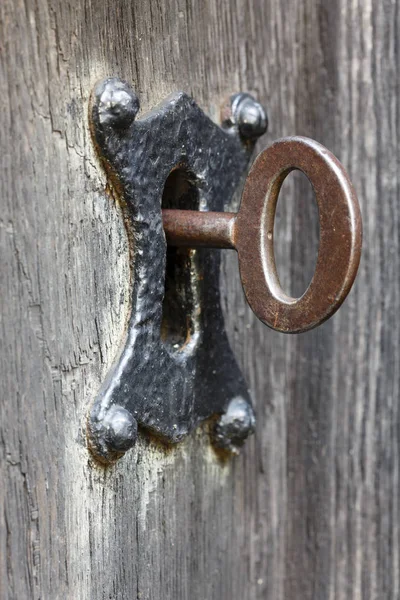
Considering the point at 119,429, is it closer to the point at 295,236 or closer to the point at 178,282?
the point at 178,282

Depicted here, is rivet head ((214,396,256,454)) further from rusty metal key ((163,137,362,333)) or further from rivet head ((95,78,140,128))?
rivet head ((95,78,140,128))

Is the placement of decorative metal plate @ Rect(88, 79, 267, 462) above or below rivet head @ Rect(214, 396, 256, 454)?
above

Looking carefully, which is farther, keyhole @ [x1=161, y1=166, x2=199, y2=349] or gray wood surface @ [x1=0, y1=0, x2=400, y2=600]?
keyhole @ [x1=161, y1=166, x2=199, y2=349]

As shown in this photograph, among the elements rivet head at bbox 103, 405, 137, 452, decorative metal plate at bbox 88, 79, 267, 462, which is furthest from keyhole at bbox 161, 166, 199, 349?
rivet head at bbox 103, 405, 137, 452

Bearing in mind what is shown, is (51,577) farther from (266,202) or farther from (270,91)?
(270,91)

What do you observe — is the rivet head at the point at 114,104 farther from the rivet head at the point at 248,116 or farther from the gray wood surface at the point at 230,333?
the rivet head at the point at 248,116

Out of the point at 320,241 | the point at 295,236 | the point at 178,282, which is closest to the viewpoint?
the point at 320,241

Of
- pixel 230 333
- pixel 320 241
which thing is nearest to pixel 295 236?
pixel 230 333
